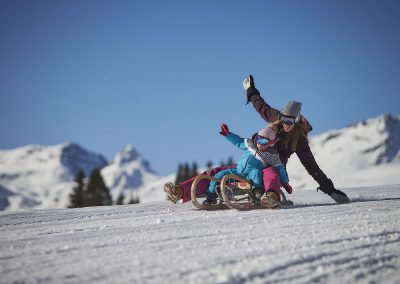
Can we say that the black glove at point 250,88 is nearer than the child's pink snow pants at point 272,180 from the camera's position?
No

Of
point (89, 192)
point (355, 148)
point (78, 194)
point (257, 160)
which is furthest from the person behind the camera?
point (355, 148)

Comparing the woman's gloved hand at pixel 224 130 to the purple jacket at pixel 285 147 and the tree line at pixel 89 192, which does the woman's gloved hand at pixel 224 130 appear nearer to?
the purple jacket at pixel 285 147

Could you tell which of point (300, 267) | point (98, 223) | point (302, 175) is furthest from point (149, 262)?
point (302, 175)

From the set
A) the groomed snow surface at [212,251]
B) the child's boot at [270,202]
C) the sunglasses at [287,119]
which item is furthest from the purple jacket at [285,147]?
the groomed snow surface at [212,251]

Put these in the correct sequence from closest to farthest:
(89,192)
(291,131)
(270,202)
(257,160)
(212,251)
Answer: (212,251) → (270,202) → (257,160) → (291,131) → (89,192)

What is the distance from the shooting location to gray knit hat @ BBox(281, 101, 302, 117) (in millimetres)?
5531

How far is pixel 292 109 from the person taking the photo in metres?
5.54

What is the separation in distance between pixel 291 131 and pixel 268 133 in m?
0.45

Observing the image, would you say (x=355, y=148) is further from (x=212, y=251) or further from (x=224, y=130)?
(x=212, y=251)

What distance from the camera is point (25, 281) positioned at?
2.07 metres

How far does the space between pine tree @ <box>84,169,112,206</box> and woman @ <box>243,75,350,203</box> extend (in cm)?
2943

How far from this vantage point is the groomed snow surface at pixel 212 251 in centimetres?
209

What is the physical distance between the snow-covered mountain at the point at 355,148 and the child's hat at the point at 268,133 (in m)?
112

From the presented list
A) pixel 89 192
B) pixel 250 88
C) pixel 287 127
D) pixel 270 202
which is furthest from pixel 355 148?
pixel 270 202
